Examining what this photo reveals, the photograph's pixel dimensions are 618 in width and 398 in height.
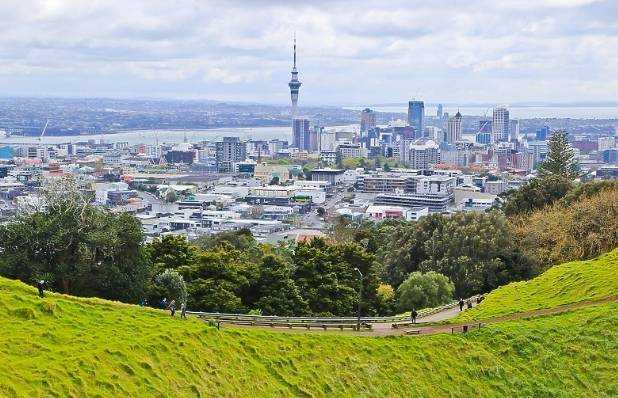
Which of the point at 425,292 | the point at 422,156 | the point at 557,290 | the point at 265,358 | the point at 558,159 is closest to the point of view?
the point at 265,358

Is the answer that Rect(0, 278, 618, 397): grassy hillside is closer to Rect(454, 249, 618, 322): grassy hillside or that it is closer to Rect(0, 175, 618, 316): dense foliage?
Rect(454, 249, 618, 322): grassy hillside

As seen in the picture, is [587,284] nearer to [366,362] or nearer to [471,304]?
[471,304]

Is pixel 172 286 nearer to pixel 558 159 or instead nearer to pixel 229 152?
pixel 558 159

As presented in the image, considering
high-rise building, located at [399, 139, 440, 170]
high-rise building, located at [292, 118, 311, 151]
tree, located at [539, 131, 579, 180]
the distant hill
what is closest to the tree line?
the distant hill

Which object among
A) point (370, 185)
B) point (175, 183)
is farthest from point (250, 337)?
point (175, 183)

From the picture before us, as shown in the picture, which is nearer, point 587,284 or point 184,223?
point 587,284

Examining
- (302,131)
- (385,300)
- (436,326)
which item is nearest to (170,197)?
(385,300)

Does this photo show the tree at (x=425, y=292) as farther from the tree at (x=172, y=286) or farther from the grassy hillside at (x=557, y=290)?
the tree at (x=172, y=286)
